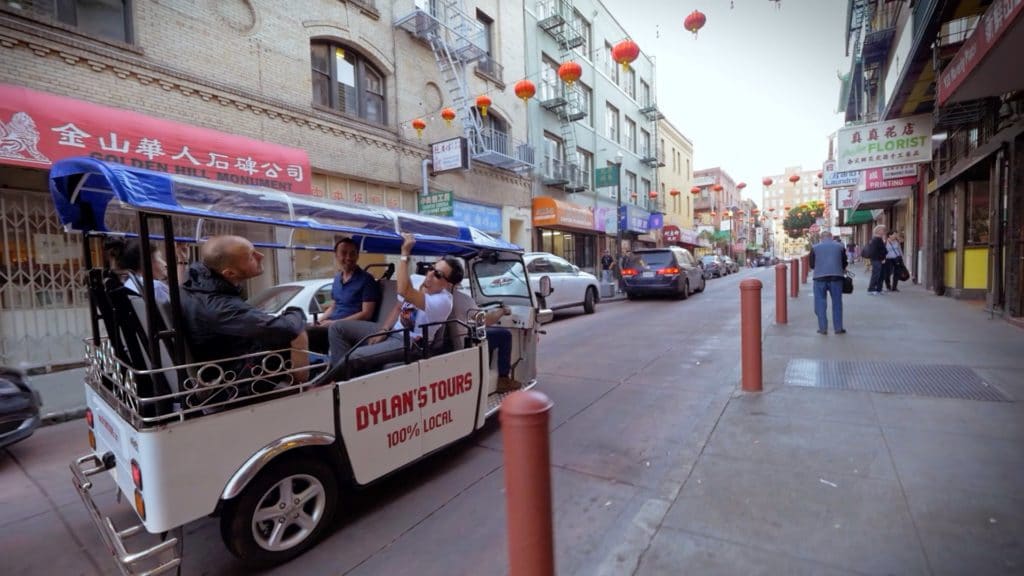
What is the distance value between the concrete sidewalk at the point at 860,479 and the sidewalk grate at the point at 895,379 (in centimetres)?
3

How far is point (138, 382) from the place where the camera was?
2.29 m

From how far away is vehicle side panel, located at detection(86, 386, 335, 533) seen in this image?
212 cm

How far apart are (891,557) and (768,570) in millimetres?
635

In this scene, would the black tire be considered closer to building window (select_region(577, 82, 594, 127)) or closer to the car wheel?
the car wheel

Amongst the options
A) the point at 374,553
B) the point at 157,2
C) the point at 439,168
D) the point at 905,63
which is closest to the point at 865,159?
the point at 905,63

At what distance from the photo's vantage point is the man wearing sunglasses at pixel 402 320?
325 cm

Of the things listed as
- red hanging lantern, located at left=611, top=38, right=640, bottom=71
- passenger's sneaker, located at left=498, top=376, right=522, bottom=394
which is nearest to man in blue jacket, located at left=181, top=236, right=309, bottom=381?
passenger's sneaker, located at left=498, top=376, right=522, bottom=394

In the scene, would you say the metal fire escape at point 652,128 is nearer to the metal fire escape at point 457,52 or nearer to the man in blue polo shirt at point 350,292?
the metal fire escape at point 457,52

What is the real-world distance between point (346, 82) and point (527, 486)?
523 inches

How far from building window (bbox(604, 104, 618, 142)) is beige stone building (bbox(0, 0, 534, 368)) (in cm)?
974

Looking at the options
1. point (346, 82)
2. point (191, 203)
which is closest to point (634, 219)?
point (346, 82)

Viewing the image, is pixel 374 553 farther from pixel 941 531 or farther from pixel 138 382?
pixel 941 531

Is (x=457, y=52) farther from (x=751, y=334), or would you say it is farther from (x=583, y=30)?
(x=751, y=334)

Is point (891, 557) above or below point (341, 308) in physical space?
below
